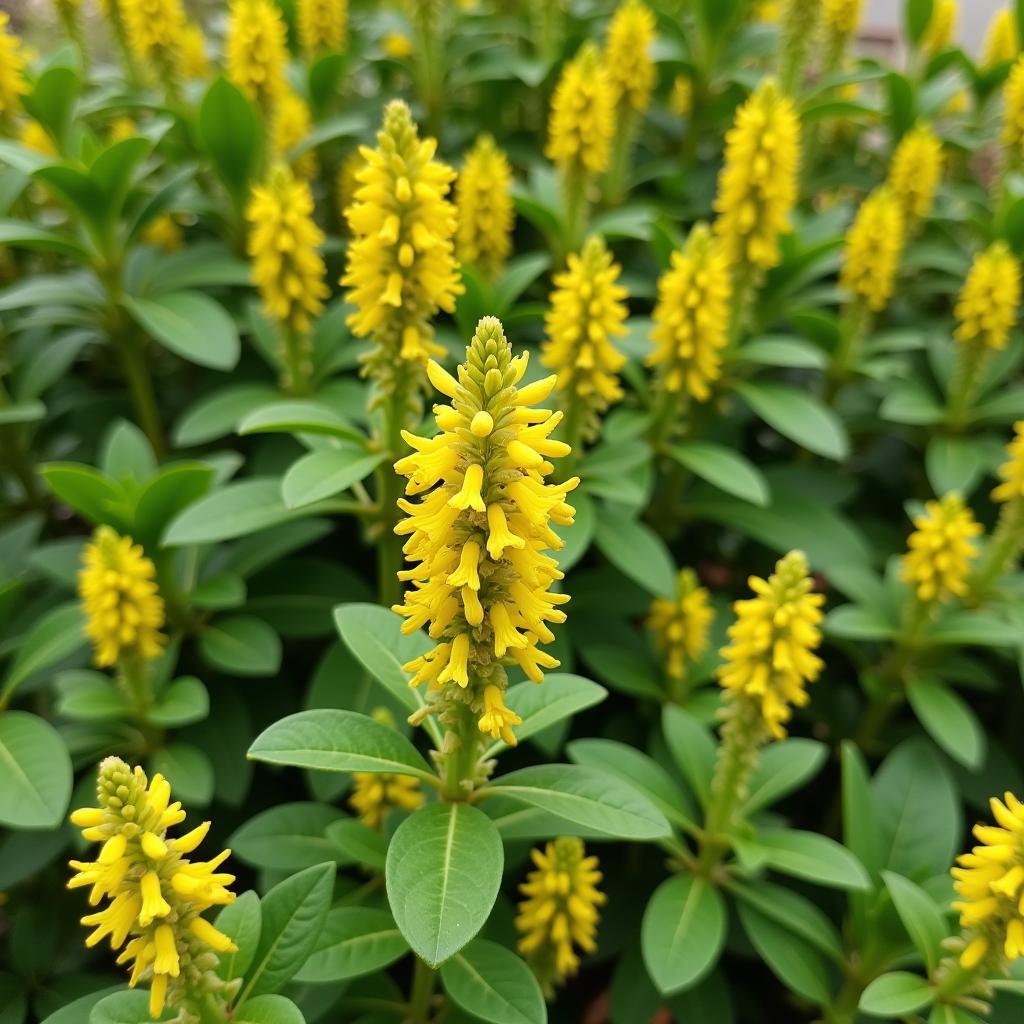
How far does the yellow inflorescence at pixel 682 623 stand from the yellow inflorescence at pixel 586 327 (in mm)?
537

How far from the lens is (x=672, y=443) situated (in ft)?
7.89

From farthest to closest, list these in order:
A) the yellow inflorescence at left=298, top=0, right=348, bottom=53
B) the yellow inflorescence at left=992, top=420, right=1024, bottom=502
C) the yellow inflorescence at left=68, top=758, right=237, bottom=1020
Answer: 1. the yellow inflorescence at left=298, top=0, right=348, bottom=53
2. the yellow inflorescence at left=992, top=420, right=1024, bottom=502
3. the yellow inflorescence at left=68, top=758, right=237, bottom=1020

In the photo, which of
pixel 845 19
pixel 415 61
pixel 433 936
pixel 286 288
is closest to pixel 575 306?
pixel 286 288

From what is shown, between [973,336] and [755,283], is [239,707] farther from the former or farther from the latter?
[973,336]

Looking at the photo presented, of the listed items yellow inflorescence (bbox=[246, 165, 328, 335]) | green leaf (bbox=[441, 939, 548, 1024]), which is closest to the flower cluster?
yellow inflorescence (bbox=[246, 165, 328, 335])

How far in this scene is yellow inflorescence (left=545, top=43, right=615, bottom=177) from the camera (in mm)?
2299

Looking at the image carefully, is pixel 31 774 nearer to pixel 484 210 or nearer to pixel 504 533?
pixel 504 533

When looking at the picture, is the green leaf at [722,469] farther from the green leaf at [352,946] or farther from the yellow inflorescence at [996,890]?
the green leaf at [352,946]

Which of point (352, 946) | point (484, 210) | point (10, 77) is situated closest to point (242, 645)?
point (352, 946)

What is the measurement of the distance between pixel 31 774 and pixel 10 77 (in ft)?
6.23

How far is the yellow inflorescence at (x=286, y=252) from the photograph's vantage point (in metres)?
1.93

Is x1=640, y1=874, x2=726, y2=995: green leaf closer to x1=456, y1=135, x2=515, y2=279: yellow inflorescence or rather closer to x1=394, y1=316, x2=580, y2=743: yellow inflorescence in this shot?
x1=394, y1=316, x2=580, y2=743: yellow inflorescence

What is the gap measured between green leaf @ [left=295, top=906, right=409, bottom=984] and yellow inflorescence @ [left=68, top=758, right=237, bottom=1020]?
28 cm

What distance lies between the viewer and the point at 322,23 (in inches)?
114
